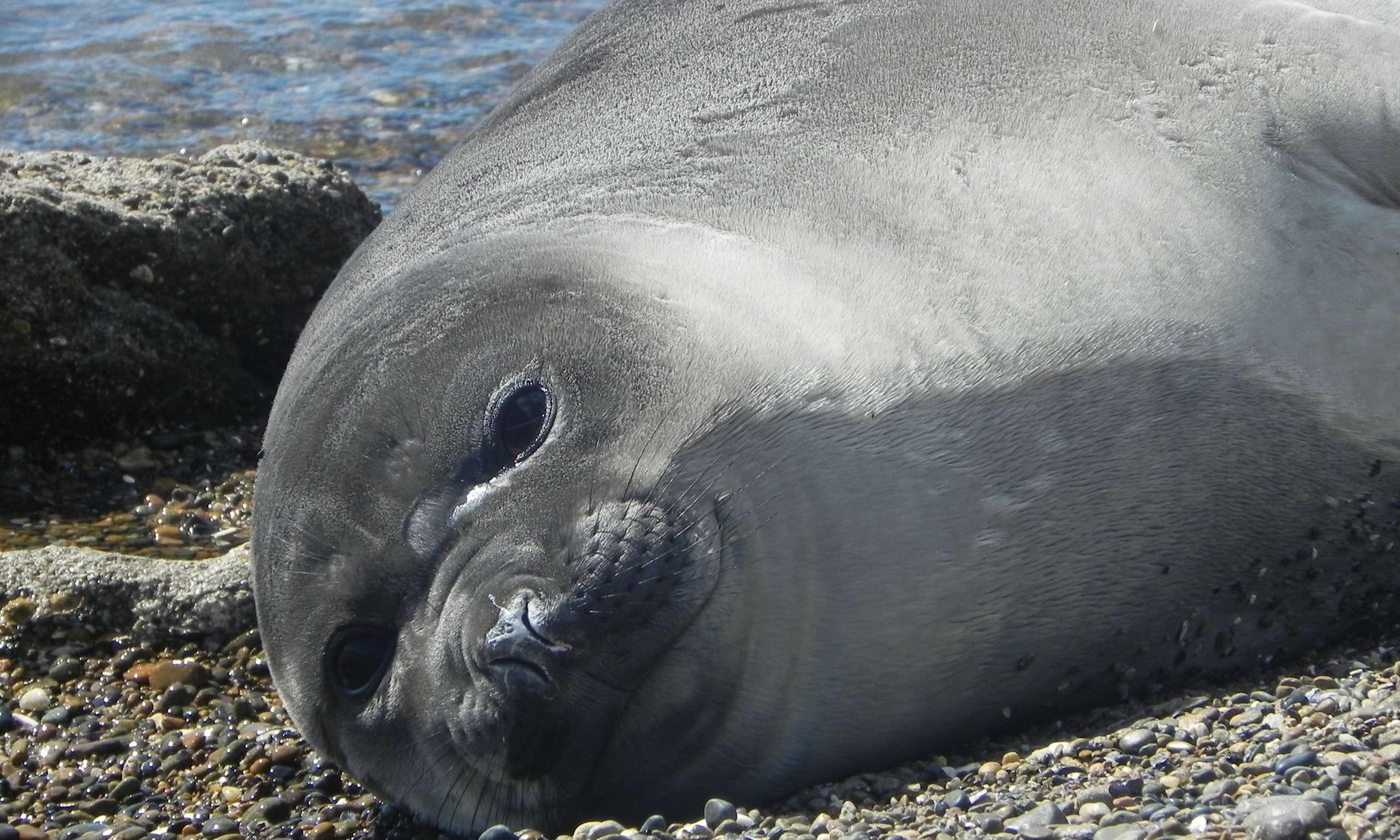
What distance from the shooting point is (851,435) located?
126 inches

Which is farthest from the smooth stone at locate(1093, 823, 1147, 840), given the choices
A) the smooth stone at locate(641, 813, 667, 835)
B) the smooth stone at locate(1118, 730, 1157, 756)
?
the smooth stone at locate(641, 813, 667, 835)

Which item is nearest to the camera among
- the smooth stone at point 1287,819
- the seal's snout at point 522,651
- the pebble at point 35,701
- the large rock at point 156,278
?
the smooth stone at point 1287,819

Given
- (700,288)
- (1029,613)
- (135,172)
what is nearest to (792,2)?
(700,288)

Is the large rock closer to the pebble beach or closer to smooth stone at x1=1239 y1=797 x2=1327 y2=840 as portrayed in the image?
the pebble beach

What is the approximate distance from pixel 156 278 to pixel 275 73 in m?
5.30

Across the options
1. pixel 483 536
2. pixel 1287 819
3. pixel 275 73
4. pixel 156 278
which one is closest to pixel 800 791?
pixel 483 536

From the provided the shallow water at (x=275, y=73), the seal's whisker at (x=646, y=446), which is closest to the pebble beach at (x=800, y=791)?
the seal's whisker at (x=646, y=446)

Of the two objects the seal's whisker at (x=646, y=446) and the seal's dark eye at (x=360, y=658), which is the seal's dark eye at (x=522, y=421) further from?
the seal's dark eye at (x=360, y=658)

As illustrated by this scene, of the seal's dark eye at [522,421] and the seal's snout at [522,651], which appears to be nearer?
the seal's snout at [522,651]

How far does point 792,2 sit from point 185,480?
286 cm

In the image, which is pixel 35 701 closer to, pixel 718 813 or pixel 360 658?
pixel 360 658

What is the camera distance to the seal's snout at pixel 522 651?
10.0 ft

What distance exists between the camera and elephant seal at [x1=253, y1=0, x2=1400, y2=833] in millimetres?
3162

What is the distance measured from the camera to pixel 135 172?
21.7 feet
